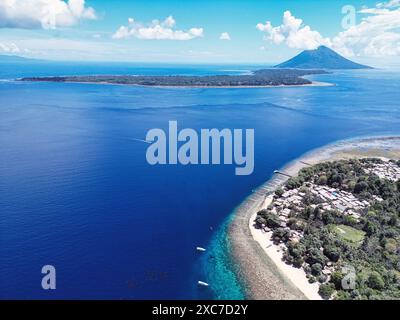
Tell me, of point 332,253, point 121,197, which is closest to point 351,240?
point 332,253

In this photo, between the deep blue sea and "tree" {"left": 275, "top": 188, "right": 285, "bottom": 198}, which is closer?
the deep blue sea

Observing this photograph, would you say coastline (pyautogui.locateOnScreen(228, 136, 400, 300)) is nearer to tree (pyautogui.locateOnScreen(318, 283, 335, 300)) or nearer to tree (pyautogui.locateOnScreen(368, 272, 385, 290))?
tree (pyautogui.locateOnScreen(318, 283, 335, 300))

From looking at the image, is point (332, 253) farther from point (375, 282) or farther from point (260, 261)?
point (260, 261)

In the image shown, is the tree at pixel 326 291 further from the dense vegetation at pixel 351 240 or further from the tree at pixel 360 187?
the tree at pixel 360 187

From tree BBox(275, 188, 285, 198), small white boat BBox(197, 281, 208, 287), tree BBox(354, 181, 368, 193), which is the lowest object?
small white boat BBox(197, 281, 208, 287)

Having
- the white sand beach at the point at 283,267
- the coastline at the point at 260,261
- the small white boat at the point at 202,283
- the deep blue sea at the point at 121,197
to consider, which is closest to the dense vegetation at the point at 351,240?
the white sand beach at the point at 283,267

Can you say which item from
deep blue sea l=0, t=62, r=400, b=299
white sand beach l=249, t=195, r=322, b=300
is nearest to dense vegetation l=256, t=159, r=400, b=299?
white sand beach l=249, t=195, r=322, b=300

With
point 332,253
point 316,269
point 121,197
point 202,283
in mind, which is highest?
point 121,197
